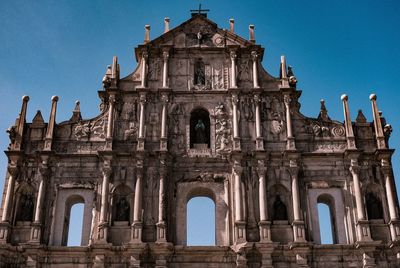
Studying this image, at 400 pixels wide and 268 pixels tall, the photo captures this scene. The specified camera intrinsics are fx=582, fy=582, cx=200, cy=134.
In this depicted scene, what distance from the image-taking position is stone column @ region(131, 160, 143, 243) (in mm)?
18703

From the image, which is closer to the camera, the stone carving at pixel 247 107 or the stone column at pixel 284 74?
the stone carving at pixel 247 107

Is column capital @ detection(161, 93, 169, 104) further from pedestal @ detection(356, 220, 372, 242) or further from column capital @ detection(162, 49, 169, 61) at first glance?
pedestal @ detection(356, 220, 372, 242)

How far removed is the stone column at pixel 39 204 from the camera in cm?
1874

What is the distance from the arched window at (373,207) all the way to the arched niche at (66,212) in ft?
30.8

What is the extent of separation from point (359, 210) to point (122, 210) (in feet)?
26.0

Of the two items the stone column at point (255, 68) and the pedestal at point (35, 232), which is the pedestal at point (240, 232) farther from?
the pedestal at point (35, 232)

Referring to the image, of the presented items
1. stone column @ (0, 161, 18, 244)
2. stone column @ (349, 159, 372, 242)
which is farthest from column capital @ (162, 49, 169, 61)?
stone column @ (349, 159, 372, 242)

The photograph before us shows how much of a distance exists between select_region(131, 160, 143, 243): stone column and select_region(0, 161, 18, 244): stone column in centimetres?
410

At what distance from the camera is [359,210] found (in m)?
19.3

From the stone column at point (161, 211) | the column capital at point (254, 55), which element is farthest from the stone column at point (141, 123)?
the column capital at point (254, 55)

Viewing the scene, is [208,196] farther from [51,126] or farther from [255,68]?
[51,126]

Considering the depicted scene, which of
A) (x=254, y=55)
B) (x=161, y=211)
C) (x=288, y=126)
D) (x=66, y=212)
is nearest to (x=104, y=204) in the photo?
(x=66, y=212)

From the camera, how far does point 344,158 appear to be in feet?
67.1

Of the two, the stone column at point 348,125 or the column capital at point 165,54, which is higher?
the column capital at point 165,54
